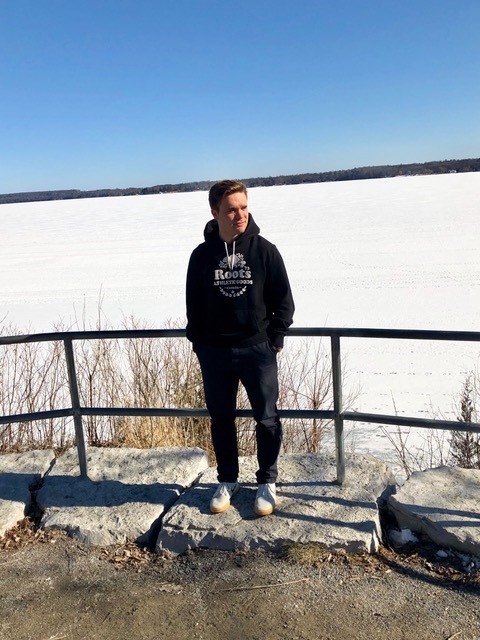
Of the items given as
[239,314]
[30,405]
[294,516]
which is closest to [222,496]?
[294,516]

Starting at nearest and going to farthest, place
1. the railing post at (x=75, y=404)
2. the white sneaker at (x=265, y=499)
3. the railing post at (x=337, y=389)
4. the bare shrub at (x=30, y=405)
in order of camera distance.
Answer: the white sneaker at (x=265, y=499), the railing post at (x=337, y=389), the railing post at (x=75, y=404), the bare shrub at (x=30, y=405)

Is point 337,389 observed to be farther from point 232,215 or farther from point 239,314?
point 232,215

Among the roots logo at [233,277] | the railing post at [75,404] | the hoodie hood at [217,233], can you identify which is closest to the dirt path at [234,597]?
the railing post at [75,404]

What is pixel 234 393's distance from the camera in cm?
344

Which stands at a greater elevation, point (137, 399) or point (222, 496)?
point (222, 496)

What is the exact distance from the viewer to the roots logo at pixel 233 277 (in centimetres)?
315

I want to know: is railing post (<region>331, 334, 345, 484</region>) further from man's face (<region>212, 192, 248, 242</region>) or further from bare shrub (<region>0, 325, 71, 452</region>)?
bare shrub (<region>0, 325, 71, 452</region>)

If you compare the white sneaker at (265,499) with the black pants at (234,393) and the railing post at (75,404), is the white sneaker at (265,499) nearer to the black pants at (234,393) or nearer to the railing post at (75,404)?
the black pants at (234,393)

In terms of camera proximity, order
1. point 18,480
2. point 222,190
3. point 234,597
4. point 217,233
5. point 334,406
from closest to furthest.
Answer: point 234,597
point 222,190
point 217,233
point 334,406
point 18,480

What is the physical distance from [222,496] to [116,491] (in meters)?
0.73

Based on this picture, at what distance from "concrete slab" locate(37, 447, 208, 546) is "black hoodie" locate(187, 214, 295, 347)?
3.47 feet

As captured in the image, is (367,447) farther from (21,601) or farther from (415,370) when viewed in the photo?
(21,601)

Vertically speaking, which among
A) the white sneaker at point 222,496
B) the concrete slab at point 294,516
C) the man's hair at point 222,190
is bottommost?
the concrete slab at point 294,516

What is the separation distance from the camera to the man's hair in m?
3.13
